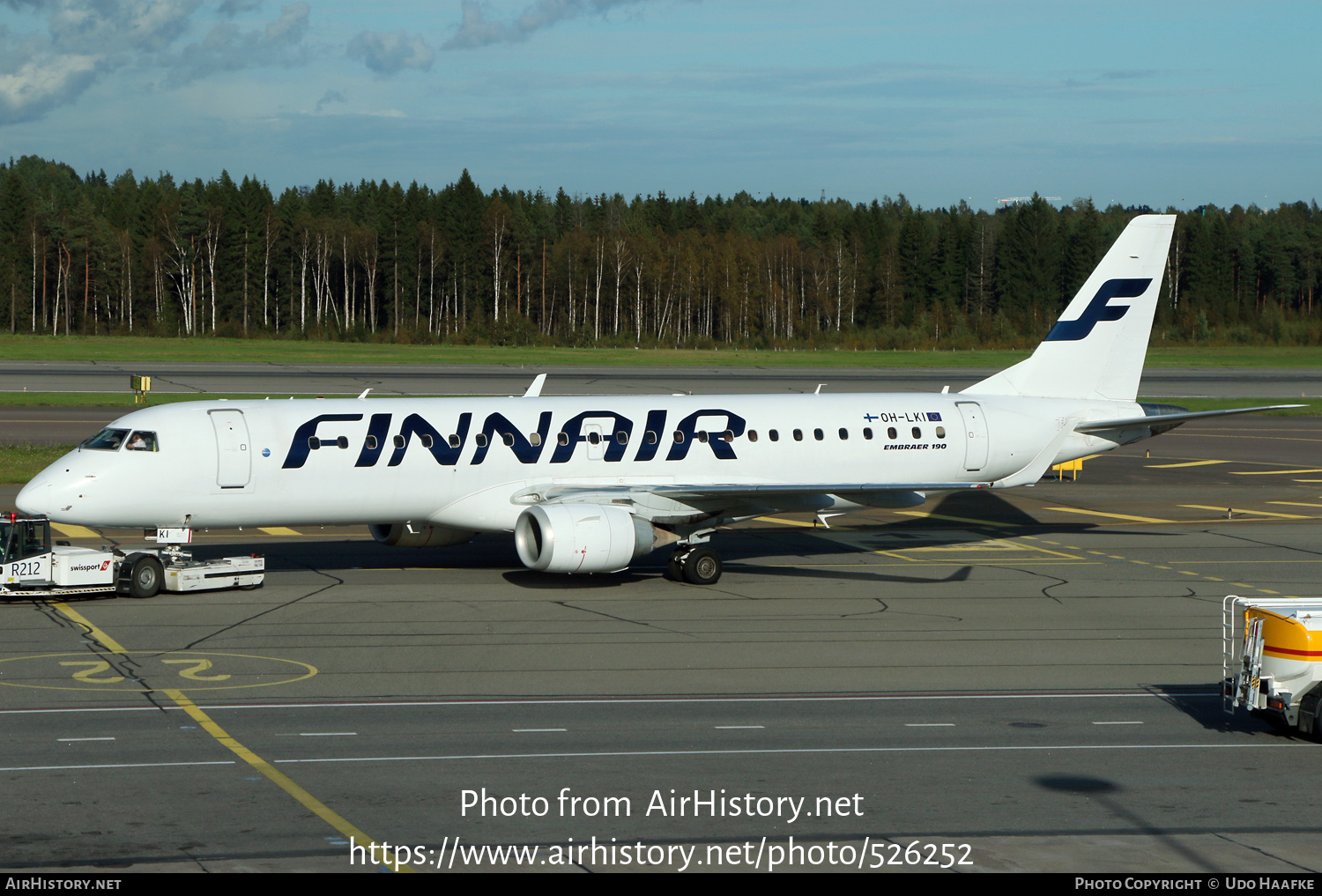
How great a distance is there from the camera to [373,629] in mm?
24797

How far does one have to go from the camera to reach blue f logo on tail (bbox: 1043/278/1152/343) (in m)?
36.5

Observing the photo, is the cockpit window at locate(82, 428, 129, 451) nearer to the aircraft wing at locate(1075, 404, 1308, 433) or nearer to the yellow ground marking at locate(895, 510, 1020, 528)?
the aircraft wing at locate(1075, 404, 1308, 433)

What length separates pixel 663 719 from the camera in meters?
18.7

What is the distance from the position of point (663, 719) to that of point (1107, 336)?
23081 mm

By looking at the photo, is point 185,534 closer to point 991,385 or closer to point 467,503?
point 467,503

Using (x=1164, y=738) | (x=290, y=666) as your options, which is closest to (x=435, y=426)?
(x=290, y=666)

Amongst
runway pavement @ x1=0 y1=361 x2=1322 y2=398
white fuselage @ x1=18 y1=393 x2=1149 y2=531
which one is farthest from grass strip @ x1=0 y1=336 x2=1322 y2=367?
white fuselage @ x1=18 y1=393 x2=1149 y2=531

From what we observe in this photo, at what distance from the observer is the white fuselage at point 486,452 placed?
1099 inches

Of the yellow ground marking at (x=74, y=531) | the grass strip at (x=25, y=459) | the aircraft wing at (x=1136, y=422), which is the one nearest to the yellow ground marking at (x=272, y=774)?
the yellow ground marking at (x=74, y=531)

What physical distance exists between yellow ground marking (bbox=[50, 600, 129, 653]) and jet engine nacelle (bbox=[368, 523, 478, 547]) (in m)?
7.10

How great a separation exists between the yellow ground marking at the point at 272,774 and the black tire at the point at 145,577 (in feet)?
27.5

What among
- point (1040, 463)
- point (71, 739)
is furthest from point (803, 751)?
point (1040, 463)

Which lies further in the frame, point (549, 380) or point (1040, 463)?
point (549, 380)

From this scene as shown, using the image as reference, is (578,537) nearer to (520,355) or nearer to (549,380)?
(549,380)
